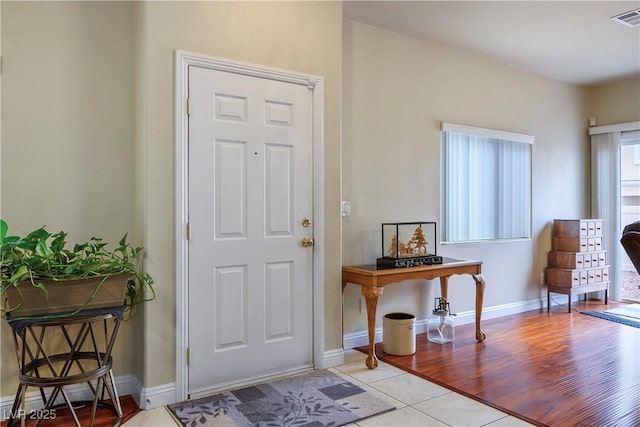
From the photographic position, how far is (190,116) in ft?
8.46

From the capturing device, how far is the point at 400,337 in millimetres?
3312

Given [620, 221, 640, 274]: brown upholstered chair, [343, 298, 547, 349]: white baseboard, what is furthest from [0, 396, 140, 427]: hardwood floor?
[620, 221, 640, 274]: brown upholstered chair

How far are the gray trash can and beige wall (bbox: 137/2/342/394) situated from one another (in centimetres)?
51

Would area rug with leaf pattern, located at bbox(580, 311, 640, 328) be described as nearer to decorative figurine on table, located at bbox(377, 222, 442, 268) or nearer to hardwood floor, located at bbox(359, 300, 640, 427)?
hardwood floor, located at bbox(359, 300, 640, 427)

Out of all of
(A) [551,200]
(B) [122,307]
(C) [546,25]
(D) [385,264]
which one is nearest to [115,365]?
(B) [122,307]

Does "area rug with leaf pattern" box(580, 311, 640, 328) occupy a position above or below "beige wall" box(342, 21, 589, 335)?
A: below

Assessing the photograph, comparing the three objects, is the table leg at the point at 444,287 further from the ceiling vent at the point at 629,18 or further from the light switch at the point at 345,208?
the ceiling vent at the point at 629,18

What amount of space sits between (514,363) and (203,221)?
7.87 ft

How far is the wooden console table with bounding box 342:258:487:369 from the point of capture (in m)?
3.08

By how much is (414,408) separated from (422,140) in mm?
2400

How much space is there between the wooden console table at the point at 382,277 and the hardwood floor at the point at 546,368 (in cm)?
26

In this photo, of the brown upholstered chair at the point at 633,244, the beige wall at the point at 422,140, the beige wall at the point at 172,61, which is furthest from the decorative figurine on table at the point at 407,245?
the brown upholstered chair at the point at 633,244

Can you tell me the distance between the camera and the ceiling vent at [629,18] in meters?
3.41

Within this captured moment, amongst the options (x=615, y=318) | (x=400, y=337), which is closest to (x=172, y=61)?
(x=400, y=337)
